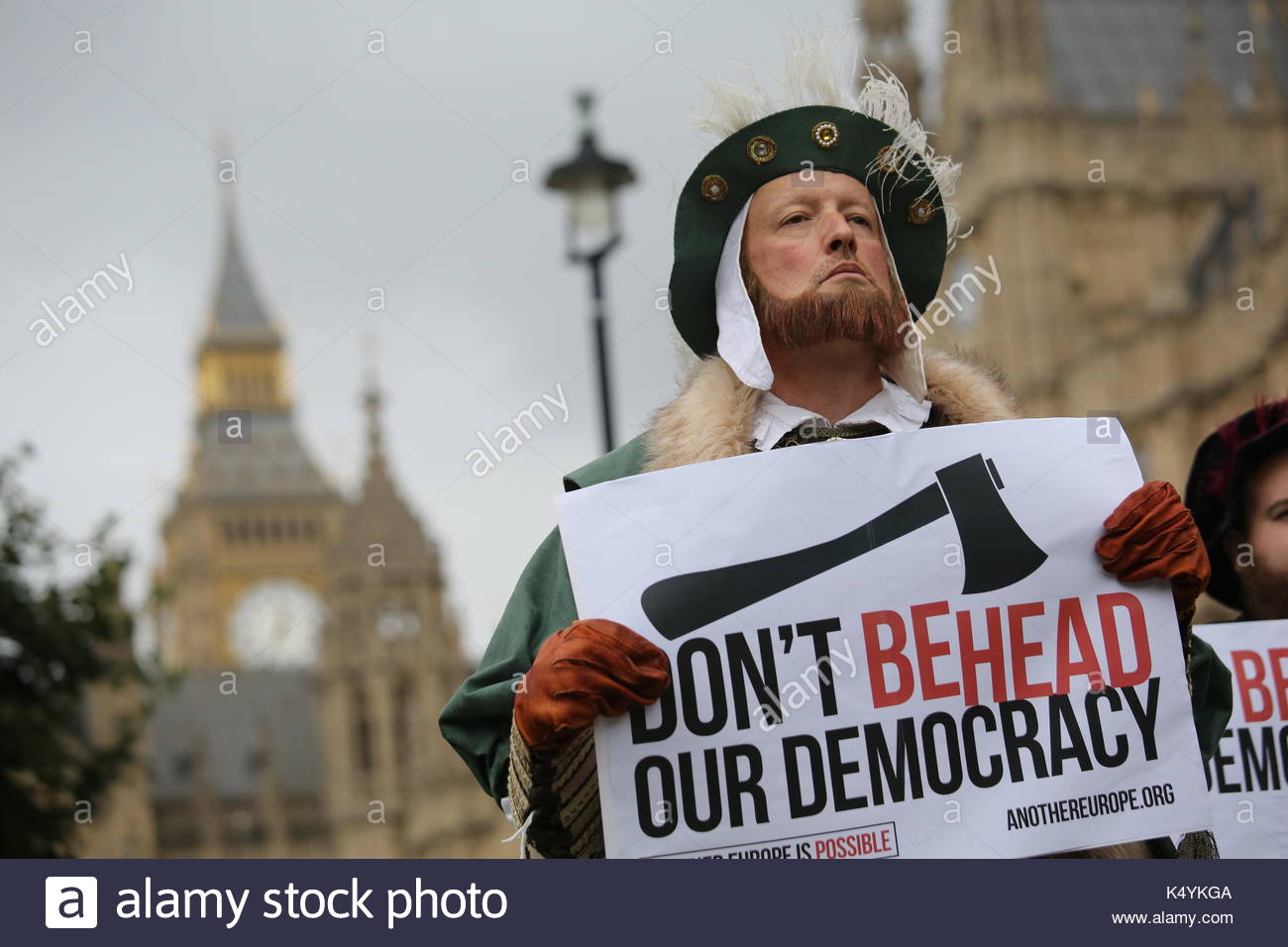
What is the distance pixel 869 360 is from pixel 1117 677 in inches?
33.8

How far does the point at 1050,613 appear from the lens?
4.27 m

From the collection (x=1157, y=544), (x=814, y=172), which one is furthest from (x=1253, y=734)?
(x=814, y=172)

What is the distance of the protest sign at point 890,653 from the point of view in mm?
4023

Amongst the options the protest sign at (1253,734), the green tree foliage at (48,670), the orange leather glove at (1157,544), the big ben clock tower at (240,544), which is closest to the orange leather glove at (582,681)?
the orange leather glove at (1157,544)

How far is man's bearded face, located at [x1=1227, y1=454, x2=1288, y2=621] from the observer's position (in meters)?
5.57

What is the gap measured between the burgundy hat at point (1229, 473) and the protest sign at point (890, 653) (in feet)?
4.46

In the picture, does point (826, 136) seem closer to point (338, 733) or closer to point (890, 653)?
point (890, 653)

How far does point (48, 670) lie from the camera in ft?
61.6

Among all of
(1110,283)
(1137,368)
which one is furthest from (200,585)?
(1137,368)

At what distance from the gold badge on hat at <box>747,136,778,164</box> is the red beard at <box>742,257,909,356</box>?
303mm

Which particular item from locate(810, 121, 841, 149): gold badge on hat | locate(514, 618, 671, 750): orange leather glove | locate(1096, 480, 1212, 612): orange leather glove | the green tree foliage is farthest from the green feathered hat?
the green tree foliage

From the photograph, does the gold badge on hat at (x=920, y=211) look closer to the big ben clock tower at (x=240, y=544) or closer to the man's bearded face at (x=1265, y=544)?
the man's bearded face at (x=1265, y=544)

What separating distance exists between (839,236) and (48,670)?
1553cm
